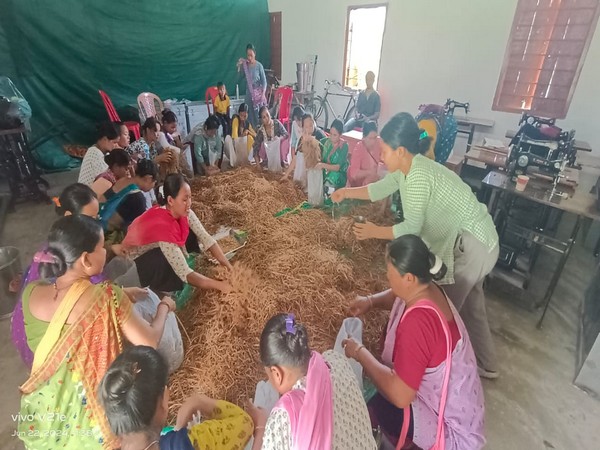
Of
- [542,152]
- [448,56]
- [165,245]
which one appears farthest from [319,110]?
[165,245]

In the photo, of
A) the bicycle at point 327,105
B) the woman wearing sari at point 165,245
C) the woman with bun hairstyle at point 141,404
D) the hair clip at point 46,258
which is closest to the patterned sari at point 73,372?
the hair clip at point 46,258

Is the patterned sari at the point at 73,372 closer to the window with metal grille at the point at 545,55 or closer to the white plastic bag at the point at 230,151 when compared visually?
the white plastic bag at the point at 230,151

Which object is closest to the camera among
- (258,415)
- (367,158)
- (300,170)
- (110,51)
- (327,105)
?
(258,415)

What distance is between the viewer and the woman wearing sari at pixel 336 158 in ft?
12.5

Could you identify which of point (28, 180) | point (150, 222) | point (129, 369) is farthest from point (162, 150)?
point (129, 369)

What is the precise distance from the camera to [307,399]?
93 cm

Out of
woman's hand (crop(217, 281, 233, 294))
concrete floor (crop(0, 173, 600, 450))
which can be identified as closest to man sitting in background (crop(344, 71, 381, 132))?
concrete floor (crop(0, 173, 600, 450))

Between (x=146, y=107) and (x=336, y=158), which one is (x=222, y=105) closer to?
(x=146, y=107)

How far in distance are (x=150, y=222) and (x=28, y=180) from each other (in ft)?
10.9

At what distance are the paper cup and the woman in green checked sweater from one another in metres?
1.05

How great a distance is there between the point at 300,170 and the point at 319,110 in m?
4.11

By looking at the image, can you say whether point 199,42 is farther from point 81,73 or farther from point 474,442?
point 474,442

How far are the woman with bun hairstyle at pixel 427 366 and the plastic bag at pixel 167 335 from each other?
97 centimetres

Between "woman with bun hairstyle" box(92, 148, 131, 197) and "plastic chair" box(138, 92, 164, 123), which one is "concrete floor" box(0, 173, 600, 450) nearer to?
"woman with bun hairstyle" box(92, 148, 131, 197)
